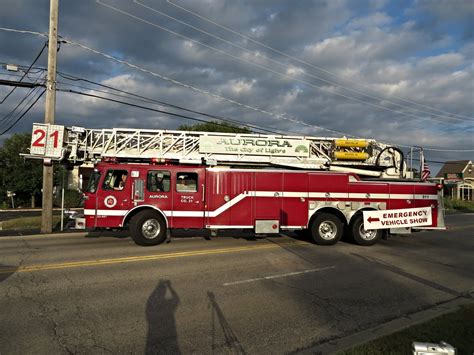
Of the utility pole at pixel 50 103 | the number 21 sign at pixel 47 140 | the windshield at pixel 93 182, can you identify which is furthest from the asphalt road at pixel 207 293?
the utility pole at pixel 50 103

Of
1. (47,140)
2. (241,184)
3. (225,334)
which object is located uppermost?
(47,140)

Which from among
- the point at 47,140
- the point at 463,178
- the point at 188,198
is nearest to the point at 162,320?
the point at 188,198

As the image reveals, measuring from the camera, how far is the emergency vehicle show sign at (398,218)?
1277 cm

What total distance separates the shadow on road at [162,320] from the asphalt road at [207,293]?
0.05ft

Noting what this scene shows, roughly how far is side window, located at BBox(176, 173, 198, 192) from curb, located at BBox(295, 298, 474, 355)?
7.66 meters

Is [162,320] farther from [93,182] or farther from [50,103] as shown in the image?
[50,103]

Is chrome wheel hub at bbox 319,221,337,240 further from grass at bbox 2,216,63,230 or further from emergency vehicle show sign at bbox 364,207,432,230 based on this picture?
grass at bbox 2,216,63,230

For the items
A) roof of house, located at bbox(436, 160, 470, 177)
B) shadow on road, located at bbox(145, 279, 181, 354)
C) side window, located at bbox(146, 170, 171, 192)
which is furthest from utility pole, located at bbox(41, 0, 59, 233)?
roof of house, located at bbox(436, 160, 470, 177)

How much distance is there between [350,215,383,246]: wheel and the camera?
1294cm

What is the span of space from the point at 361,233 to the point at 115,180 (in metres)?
7.88

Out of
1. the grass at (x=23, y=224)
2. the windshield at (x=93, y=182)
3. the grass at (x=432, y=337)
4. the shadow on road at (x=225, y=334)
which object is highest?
the windshield at (x=93, y=182)

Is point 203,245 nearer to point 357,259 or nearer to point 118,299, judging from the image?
point 357,259

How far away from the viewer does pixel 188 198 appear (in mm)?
12336

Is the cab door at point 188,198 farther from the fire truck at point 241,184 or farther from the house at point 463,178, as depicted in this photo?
the house at point 463,178
